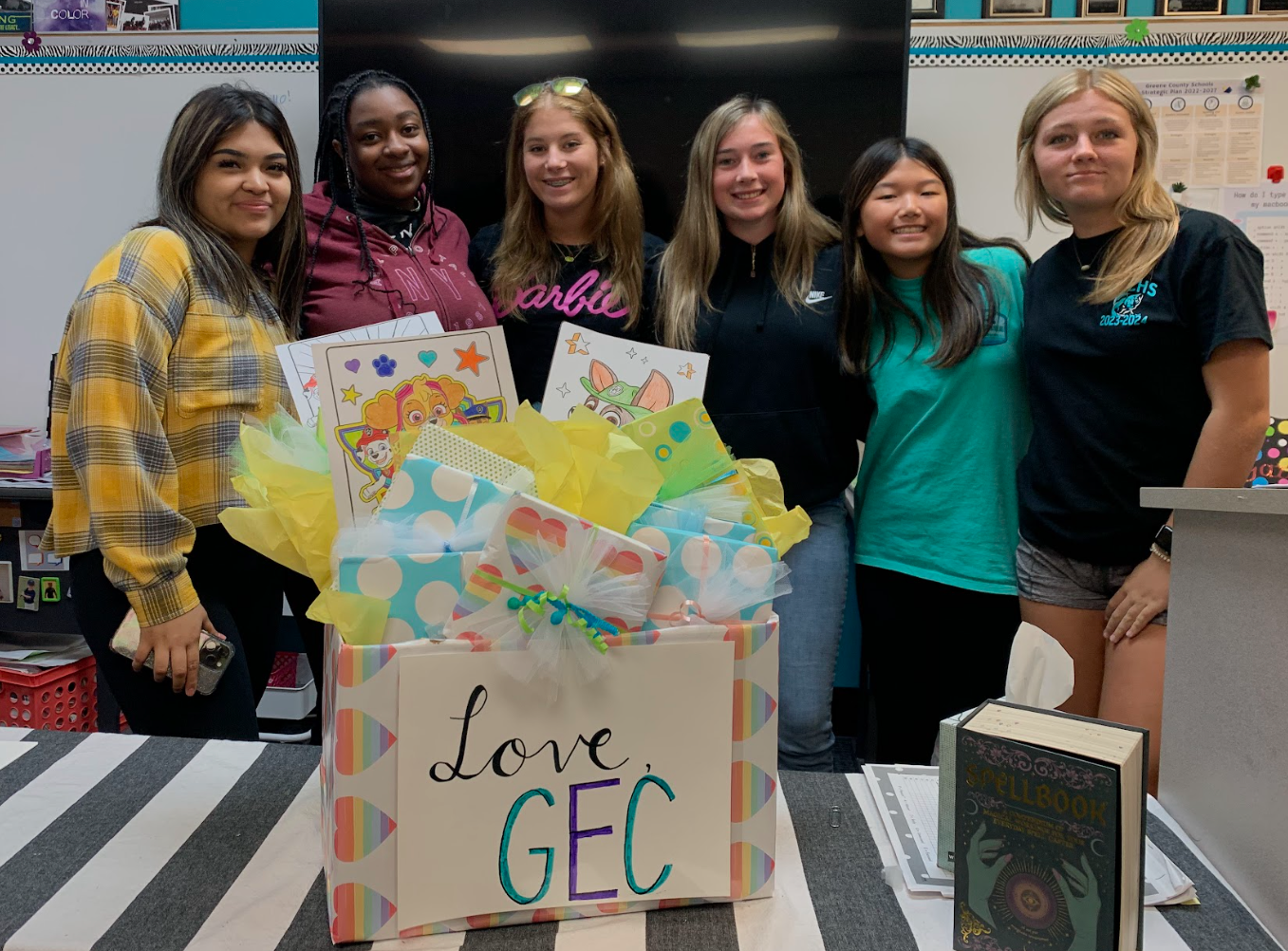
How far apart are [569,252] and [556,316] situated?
0.61 ft

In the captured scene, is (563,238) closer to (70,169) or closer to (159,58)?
(159,58)

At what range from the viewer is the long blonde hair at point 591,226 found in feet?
5.96

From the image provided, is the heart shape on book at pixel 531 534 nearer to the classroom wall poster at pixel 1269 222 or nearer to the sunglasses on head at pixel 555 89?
the sunglasses on head at pixel 555 89

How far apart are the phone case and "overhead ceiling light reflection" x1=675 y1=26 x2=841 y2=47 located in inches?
81.2

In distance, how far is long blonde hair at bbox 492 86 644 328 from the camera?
182 cm

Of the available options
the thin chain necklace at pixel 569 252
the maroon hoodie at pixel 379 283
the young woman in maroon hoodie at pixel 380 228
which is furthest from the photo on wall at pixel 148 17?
the thin chain necklace at pixel 569 252

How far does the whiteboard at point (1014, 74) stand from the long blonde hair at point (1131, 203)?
1087 millimetres

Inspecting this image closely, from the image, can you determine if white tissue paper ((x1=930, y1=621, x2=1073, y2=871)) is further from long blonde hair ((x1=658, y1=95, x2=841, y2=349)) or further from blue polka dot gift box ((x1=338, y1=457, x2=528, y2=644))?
long blonde hair ((x1=658, y1=95, x2=841, y2=349))

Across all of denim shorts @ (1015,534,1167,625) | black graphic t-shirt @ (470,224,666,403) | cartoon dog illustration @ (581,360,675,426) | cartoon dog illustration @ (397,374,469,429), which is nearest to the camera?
cartoon dog illustration @ (397,374,469,429)

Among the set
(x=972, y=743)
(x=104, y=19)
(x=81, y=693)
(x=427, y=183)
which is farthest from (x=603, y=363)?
(x=104, y=19)

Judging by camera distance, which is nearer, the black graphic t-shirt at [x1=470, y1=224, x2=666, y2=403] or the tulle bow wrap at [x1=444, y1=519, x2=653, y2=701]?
the tulle bow wrap at [x1=444, y1=519, x2=653, y2=701]

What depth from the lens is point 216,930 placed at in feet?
2.22

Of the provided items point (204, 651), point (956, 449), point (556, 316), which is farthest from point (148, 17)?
point (956, 449)

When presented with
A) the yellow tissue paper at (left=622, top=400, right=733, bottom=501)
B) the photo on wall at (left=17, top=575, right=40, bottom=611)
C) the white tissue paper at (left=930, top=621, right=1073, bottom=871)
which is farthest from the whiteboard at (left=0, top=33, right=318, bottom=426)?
the white tissue paper at (left=930, top=621, right=1073, bottom=871)
